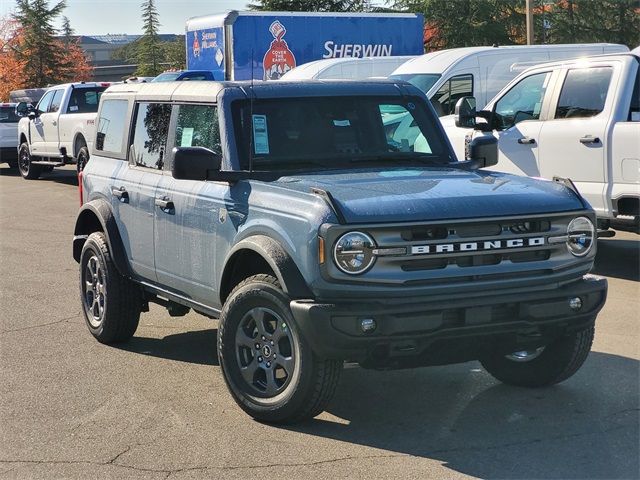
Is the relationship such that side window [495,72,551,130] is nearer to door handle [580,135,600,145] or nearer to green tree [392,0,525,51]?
door handle [580,135,600,145]

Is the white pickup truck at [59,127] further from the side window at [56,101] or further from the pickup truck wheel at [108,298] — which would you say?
the pickup truck wheel at [108,298]

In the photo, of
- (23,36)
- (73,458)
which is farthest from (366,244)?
(23,36)

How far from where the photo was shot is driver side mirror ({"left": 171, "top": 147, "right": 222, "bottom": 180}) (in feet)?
18.2

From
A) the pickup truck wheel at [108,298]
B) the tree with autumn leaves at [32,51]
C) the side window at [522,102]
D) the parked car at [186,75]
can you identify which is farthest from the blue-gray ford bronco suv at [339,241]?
the tree with autumn leaves at [32,51]

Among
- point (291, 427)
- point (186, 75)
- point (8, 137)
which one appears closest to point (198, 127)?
point (291, 427)

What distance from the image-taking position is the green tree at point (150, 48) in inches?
2584

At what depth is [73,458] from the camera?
491cm

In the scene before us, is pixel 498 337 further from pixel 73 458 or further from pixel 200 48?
pixel 200 48

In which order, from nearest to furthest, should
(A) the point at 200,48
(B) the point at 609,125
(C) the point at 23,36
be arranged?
1. (B) the point at 609,125
2. (A) the point at 200,48
3. (C) the point at 23,36

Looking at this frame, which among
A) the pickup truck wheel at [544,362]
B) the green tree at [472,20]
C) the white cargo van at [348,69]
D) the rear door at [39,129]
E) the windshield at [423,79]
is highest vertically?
the green tree at [472,20]

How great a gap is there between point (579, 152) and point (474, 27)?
27137mm

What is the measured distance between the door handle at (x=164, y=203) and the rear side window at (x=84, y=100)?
49.0ft

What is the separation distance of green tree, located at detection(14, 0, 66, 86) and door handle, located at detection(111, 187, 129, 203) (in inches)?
1781

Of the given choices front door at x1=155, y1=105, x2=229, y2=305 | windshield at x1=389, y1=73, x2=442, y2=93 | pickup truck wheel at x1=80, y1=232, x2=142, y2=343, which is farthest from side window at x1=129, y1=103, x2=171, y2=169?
windshield at x1=389, y1=73, x2=442, y2=93
